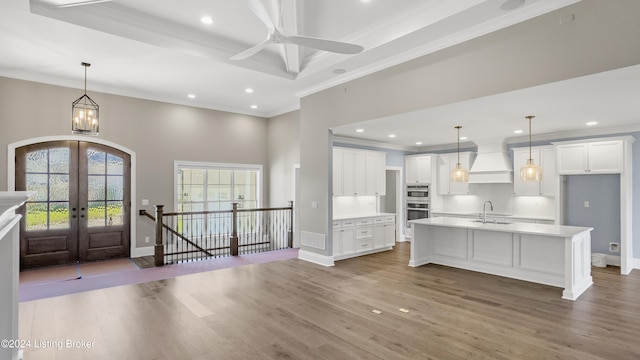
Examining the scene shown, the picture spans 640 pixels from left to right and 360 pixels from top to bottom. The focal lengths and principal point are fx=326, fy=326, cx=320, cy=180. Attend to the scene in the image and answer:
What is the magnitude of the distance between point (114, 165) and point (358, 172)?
17.4ft

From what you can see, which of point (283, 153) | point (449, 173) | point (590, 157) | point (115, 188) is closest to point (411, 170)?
point (449, 173)

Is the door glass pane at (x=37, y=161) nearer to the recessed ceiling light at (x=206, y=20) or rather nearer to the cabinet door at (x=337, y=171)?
the recessed ceiling light at (x=206, y=20)

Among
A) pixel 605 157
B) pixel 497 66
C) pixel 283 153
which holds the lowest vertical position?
pixel 605 157

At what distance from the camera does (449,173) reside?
8.82m

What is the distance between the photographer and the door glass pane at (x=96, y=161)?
659 cm

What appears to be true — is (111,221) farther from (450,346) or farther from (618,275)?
(618,275)

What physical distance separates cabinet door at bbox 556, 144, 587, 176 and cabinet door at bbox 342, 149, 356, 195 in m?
4.25

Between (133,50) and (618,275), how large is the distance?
8.77m

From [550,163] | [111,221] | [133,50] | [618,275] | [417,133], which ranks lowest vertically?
[618,275]

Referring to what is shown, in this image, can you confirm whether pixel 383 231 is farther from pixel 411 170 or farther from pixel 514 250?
pixel 514 250

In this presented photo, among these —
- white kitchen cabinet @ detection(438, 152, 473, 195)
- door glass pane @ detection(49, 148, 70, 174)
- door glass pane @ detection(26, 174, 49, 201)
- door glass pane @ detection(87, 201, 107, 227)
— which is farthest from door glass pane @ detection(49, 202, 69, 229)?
white kitchen cabinet @ detection(438, 152, 473, 195)

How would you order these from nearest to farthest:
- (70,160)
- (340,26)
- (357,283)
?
(340,26) → (357,283) → (70,160)

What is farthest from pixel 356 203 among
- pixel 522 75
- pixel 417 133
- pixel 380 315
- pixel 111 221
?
pixel 111 221

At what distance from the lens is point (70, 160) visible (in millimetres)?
6383
